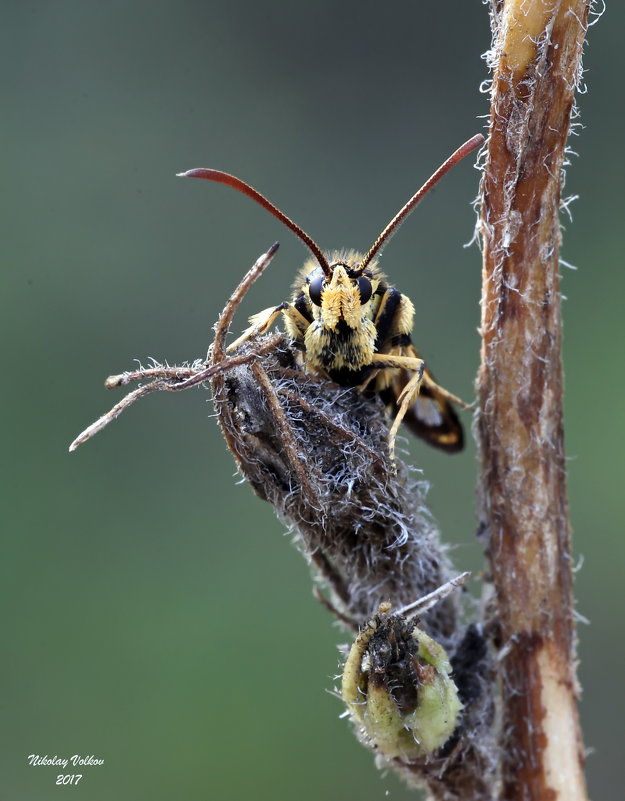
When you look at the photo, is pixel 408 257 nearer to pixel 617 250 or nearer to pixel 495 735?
pixel 617 250

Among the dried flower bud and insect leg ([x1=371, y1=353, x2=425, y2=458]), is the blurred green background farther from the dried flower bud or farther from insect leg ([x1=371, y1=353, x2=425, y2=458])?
the dried flower bud

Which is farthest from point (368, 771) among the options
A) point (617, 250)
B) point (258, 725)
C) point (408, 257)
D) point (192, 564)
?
point (617, 250)

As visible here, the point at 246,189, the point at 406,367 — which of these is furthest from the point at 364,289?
the point at 246,189

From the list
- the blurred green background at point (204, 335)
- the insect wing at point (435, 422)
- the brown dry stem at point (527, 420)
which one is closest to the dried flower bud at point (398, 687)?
the brown dry stem at point (527, 420)

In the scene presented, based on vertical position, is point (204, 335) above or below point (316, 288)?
above

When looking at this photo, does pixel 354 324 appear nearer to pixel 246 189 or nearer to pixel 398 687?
pixel 246 189

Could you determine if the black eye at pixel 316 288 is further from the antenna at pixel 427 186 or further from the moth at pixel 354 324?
the antenna at pixel 427 186
